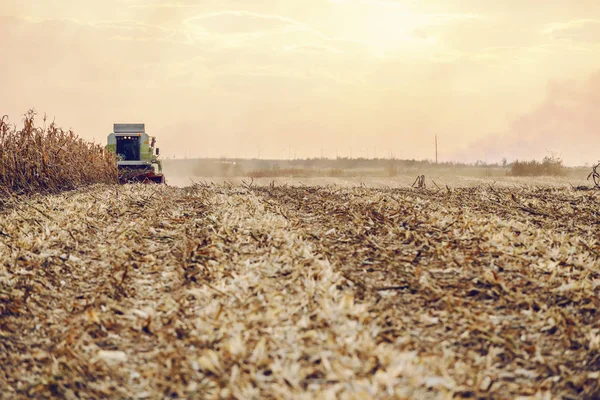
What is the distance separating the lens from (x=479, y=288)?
794 cm

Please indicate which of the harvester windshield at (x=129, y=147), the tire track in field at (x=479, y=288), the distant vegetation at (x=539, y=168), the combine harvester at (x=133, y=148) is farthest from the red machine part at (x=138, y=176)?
the distant vegetation at (x=539, y=168)

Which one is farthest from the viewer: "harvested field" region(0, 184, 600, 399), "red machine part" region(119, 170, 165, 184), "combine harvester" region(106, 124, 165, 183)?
"combine harvester" region(106, 124, 165, 183)

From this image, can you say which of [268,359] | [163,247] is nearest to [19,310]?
[163,247]

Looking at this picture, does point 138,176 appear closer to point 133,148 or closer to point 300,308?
point 133,148

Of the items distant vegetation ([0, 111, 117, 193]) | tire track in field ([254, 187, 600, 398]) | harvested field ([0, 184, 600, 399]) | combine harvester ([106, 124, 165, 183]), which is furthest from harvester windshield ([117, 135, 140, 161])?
tire track in field ([254, 187, 600, 398])

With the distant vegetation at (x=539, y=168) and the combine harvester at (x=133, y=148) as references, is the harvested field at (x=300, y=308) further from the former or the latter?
the distant vegetation at (x=539, y=168)

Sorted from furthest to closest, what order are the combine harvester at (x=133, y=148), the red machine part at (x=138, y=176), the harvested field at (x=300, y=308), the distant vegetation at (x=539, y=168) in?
1. the distant vegetation at (x=539, y=168)
2. the combine harvester at (x=133, y=148)
3. the red machine part at (x=138, y=176)
4. the harvested field at (x=300, y=308)

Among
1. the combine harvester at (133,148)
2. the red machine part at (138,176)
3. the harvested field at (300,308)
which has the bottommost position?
the harvested field at (300,308)

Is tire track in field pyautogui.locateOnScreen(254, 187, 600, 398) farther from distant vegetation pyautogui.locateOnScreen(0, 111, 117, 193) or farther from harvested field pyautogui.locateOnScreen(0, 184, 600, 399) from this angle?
distant vegetation pyautogui.locateOnScreen(0, 111, 117, 193)

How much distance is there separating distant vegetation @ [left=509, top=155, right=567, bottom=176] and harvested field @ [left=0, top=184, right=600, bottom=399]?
110 ft

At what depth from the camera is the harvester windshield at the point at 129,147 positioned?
30.5 meters

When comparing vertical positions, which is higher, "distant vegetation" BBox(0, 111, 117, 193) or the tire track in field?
"distant vegetation" BBox(0, 111, 117, 193)

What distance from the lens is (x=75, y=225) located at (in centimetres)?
1183

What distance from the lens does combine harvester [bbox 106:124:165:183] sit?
2988 centimetres
